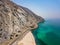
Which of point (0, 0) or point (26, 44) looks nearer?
point (26, 44)

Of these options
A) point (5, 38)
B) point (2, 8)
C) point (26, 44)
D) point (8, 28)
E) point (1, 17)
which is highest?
point (2, 8)

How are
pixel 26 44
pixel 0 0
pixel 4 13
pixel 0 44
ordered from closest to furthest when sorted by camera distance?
1. pixel 0 44
2. pixel 26 44
3. pixel 4 13
4. pixel 0 0

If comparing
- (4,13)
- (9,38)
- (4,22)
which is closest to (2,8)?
(4,13)

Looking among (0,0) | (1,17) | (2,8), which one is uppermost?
(0,0)

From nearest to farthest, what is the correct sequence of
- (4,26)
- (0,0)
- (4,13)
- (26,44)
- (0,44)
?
(0,44), (26,44), (4,26), (4,13), (0,0)

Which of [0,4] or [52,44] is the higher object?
[0,4]

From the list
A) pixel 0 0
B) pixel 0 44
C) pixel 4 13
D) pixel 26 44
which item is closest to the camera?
pixel 0 44

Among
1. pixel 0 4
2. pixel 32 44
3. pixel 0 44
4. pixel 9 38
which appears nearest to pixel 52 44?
pixel 32 44

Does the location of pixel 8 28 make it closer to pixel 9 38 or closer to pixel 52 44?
pixel 9 38

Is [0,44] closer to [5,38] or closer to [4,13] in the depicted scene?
[5,38]
